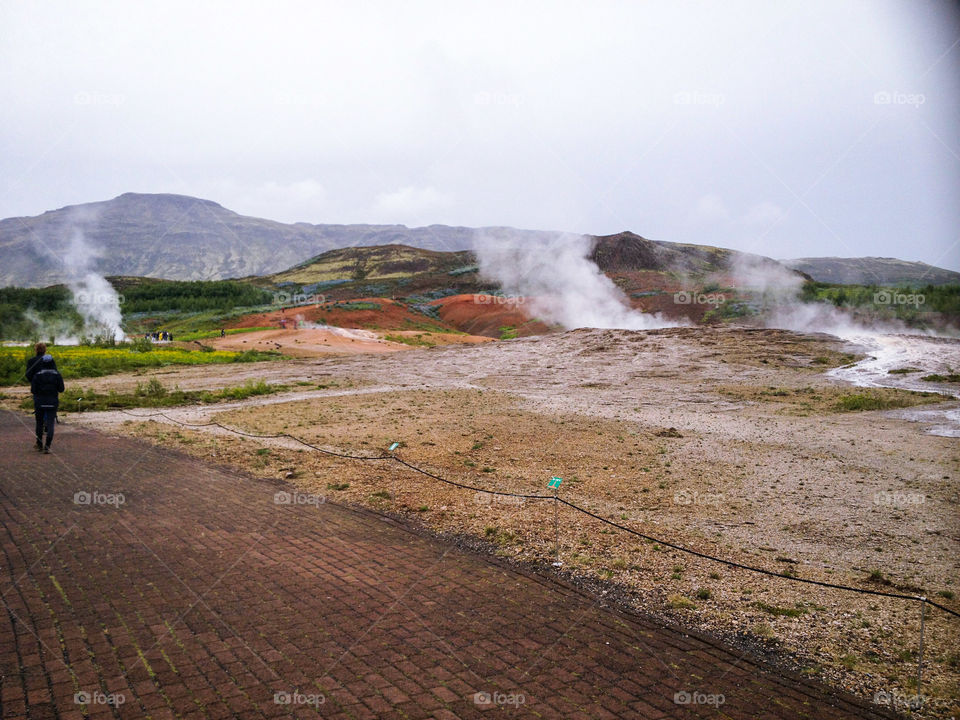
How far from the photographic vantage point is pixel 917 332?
34.9 m

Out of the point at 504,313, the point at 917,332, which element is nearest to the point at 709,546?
the point at 917,332

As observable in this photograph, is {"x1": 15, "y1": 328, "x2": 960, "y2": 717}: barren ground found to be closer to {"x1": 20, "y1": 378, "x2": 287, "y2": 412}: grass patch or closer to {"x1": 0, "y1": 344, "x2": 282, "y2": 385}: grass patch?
{"x1": 20, "y1": 378, "x2": 287, "y2": 412}: grass patch

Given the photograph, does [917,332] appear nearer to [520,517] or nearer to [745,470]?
[745,470]
